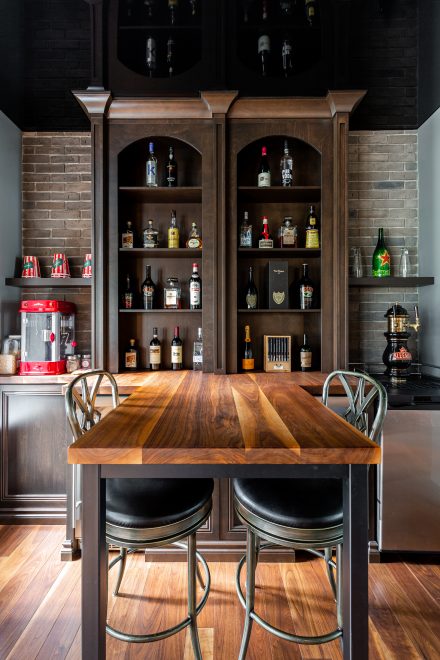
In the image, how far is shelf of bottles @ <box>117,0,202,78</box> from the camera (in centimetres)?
286

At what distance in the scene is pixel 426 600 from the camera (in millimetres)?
1914

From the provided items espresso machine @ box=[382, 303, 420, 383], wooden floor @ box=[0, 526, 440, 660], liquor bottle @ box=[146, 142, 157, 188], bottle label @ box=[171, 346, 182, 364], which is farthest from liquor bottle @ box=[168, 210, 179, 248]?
wooden floor @ box=[0, 526, 440, 660]

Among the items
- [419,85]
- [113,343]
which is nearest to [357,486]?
[113,343]

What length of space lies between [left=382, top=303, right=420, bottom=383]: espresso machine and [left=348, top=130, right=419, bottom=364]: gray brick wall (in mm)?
294

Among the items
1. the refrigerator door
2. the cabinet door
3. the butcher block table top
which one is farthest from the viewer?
the cabinet door

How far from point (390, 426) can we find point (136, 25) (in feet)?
9.50

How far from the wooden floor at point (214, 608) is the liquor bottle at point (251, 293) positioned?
1.48 metres

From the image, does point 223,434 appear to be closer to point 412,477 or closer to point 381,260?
point 412,477

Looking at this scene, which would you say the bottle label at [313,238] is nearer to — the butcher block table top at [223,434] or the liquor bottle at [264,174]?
the liquor bottle at [264,174]

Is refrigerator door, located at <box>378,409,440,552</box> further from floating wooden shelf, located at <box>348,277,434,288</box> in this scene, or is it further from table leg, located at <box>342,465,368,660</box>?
table leg, located at <box>342,465,368,660</box>

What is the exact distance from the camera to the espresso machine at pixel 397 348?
260cm

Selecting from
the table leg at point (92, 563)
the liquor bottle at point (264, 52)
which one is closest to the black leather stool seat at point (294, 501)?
the table leg at point (92, 563)

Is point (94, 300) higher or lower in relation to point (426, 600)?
higher

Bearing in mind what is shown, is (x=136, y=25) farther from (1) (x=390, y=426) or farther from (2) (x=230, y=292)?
(1) (x=390, y=426)
